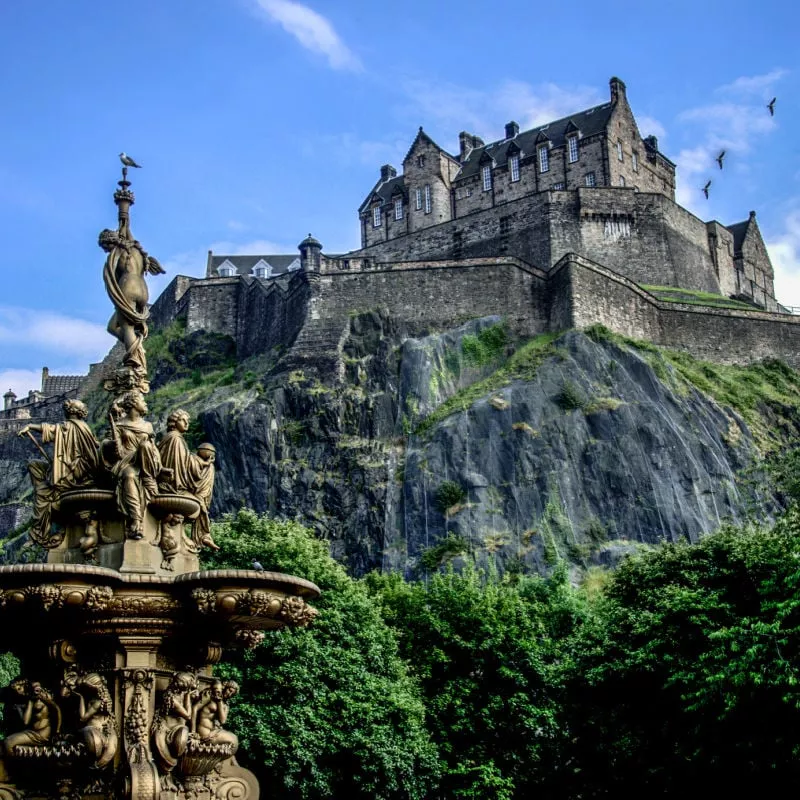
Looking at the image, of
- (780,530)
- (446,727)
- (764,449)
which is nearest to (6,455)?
(764,449)

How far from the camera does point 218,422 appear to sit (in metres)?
52.2

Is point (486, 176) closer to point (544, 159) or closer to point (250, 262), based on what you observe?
point (544, 159)

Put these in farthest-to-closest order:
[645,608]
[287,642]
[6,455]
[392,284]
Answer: [6,455], [392,284], [645,608], [287,642]

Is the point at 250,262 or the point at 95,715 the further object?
the point at 250,262

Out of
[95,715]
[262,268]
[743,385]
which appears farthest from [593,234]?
[95,715]

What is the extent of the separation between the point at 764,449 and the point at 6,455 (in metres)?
50.1

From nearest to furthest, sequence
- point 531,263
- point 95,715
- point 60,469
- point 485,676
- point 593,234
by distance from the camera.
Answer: point 95,715 → point 60,469 → point 485,676 → point 531,263 → point 593,234

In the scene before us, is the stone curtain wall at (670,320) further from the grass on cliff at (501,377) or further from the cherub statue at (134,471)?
the cherub statue at (134,471)

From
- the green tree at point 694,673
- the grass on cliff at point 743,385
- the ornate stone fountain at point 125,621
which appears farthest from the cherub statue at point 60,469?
the grass on cliff at point 743,385

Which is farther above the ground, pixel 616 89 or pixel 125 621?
pixel 616 89

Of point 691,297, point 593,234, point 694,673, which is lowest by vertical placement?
point 694,673

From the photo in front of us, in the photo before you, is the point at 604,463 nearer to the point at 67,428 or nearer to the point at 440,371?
the point at 440,371

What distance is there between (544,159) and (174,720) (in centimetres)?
6415

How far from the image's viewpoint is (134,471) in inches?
471
